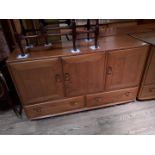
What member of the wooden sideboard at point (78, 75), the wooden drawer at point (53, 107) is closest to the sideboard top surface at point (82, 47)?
the wooden sideboard at point (78, 75)

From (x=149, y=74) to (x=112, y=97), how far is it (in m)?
0.48

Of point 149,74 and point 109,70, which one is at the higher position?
point 109,70

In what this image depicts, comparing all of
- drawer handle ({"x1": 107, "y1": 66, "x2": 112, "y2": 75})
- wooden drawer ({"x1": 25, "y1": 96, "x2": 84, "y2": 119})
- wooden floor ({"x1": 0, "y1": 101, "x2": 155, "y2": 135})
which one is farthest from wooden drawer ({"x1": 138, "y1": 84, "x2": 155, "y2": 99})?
wooden drawer ({"x1": 25, "y1": 96, "x2": 84, "y2": 119})

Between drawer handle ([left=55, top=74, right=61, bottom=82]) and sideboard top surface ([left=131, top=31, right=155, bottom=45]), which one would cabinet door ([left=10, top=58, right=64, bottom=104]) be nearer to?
drawer handle ([left=55, top=74, right=61, bottom=82])

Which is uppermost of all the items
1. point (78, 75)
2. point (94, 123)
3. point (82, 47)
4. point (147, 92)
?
point (82, 47)

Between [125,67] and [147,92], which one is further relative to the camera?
[147,92]

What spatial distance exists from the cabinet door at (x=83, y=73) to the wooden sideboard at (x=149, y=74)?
50 cm

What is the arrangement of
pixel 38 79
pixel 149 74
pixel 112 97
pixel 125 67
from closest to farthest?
pixel 38 79 < pixel 125 67 < pixel 149 74 < pixel 112 97

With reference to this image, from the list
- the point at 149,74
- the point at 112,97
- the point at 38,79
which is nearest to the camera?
the point at 38,79

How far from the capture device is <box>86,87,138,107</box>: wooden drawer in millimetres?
1482

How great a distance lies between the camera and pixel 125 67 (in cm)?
131

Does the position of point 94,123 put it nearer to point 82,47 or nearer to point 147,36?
point 82,47

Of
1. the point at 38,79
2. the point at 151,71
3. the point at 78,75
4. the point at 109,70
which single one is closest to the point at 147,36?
the point at 151,71
